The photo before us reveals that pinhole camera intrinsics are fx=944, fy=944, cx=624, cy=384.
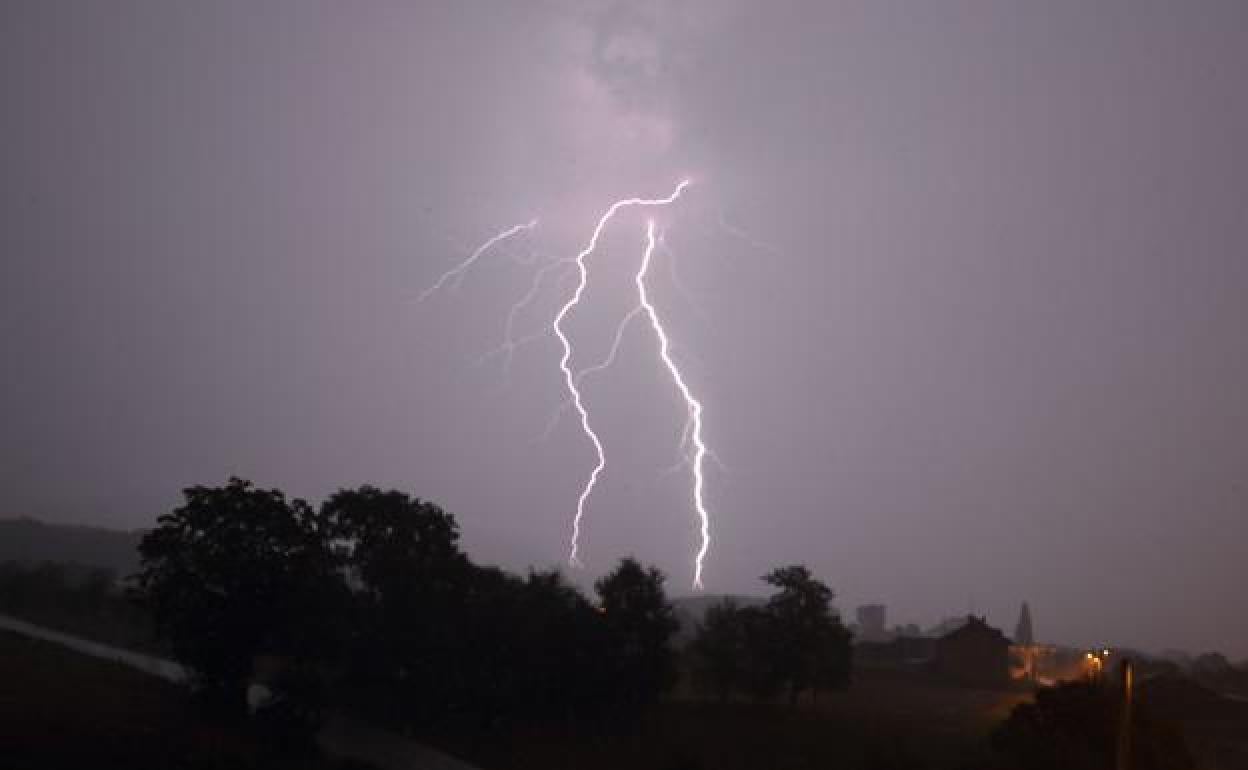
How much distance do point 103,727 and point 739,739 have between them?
20.4 m

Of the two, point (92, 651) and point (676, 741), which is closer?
point (676, 741)

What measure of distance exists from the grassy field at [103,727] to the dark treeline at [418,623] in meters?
2.70

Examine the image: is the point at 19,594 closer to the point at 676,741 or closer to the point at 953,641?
the point at 676,741

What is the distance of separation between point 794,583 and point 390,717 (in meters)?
17.8

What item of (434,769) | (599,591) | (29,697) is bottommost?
(434,769)

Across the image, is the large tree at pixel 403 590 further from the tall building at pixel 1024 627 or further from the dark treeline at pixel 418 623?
the tall building at pixel 1024 627

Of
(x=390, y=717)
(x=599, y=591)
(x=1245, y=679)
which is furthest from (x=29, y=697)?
(x=1245, y=679)

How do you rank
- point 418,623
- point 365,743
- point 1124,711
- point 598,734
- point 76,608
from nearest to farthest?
point 1124,711, point 365,743, point 598,734, point 418,623, point 76,608

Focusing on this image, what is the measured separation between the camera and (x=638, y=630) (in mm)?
40156

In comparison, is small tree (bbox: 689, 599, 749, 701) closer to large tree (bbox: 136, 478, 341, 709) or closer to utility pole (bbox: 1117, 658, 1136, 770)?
large tree (bbox: 136, 478, 341, 709)

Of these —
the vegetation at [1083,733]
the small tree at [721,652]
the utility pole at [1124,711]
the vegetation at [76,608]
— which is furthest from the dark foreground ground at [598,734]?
the vegetation at [76,608]

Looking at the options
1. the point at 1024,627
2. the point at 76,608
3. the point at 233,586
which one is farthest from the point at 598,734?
the point at 1024,627

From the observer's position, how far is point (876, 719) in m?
39.4

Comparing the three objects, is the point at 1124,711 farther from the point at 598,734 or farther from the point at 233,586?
the point at 233,586
